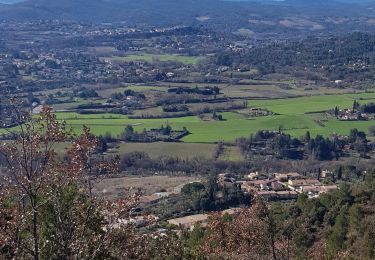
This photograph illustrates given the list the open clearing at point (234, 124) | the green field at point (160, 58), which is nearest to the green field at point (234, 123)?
the open clearing at point (234, 124)

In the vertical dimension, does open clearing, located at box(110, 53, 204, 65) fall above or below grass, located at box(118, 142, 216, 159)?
below

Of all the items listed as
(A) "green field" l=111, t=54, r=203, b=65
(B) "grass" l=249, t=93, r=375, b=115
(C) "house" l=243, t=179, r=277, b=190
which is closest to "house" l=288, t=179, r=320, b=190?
(C) "house" l=243, t=179, r=277, b=190

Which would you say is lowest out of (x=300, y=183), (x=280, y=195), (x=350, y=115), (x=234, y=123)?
(x=234, y=123)

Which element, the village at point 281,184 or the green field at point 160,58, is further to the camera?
the green field at point 160,58

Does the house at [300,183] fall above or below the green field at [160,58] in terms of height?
above

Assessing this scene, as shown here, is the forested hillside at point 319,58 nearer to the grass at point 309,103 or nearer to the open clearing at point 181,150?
the grass at point 309,103

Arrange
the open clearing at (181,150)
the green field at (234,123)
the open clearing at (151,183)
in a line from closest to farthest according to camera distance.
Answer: the open clearing at (151,183) → the open clearing at (181,150) → the green field at (234,123)

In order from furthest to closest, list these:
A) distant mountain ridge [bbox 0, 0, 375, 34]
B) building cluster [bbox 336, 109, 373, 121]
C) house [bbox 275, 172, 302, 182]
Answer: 1. distant mountain ridge [bbox 0, 0, 375, 34]
2. building cluster [bbox 336, 109, 373, 121]
3. house [bbox 275, 172, 302, 182]

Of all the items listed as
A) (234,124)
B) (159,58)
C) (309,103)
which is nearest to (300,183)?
(234,124)

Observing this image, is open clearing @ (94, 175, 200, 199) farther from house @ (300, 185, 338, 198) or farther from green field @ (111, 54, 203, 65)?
green field @ (111, 54, 203, 65)

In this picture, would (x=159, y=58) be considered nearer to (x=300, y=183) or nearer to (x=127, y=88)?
(x=127, y=88)

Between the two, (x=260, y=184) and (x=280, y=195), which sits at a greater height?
(x=280, y=195)

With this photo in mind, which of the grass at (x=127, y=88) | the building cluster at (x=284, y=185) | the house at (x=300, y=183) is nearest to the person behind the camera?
the building cluster at (x=284, y=185)

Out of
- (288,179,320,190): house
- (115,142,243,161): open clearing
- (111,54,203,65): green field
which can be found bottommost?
(111,54,203,65): green field
